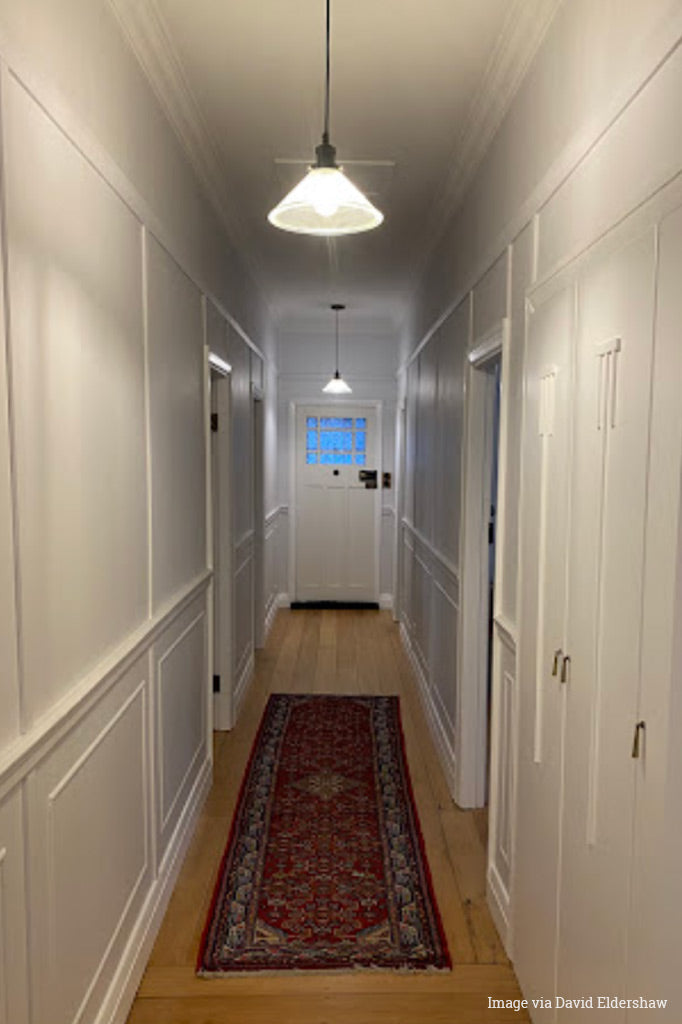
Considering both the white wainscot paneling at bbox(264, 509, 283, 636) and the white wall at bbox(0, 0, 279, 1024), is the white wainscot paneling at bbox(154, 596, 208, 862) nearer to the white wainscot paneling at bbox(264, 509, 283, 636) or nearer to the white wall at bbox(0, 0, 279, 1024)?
the white wall at bbox(0, 0, 279, 1024)

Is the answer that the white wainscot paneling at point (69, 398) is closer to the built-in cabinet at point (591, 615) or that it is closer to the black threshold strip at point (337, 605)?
the built-in cabinet at point (591, 615)

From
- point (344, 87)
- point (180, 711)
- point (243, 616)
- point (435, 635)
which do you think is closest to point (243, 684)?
point (243, 616)

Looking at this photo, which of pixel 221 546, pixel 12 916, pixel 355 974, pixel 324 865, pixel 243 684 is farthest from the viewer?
pixel 243 684

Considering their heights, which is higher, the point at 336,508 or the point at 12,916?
the point at 336,508

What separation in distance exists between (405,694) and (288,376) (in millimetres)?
3647

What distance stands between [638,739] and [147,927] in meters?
1.76

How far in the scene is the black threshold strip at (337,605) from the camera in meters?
7.46

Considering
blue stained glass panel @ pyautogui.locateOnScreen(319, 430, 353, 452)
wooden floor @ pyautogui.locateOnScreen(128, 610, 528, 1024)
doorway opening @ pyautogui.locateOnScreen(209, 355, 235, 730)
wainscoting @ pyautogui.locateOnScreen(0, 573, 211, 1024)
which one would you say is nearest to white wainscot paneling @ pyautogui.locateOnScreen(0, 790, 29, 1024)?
wainscoting @ pyautogui.locateOnScreen(0, 573, 211, 1024)

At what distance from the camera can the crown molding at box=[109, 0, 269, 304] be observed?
204 cm

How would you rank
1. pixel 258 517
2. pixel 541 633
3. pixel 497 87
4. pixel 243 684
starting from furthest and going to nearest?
1. pixel 258 517
2. pixel 243 684
3. pixel 497 87
4. pixel 541 633

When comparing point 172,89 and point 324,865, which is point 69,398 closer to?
point 172,89

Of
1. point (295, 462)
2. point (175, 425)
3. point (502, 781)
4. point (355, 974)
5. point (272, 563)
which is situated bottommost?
point (355, 974)

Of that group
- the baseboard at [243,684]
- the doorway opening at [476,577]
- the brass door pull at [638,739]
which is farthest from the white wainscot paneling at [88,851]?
the baseboard at [243,684]

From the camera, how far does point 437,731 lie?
3.99m
